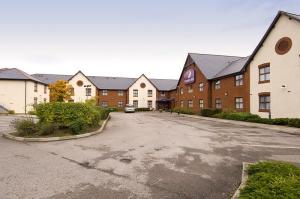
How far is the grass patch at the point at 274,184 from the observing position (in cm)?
391

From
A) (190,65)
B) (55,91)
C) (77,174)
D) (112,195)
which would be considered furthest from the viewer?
(55,91)

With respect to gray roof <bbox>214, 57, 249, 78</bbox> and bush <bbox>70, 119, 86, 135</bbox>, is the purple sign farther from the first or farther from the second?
bush <bbox>70, 119, 86, 135</bbox>

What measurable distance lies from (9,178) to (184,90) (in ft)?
131

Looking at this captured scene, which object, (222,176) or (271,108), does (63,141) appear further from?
(271,108)

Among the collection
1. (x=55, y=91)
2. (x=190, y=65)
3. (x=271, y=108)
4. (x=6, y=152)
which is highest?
(x=190, y=65)

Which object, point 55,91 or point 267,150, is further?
point 55,91

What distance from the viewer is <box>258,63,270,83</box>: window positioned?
22664 millimetres

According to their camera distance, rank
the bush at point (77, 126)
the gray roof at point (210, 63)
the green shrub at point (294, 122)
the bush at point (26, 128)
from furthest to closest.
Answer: the gray roof at point (210, 63) → the green shrub at point (294, 122) → the bush at point (77, 126) → the bush at point (26, 128)

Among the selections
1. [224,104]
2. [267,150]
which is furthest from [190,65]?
[267,150]

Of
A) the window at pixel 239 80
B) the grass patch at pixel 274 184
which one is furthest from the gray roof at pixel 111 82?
the grass patch at pixel 274 184

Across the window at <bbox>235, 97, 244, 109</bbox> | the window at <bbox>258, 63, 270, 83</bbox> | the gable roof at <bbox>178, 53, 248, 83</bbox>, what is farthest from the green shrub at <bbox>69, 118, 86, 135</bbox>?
the gable roof at <bbox>178, 53, 248, 83</bbox>

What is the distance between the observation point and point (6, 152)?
9.02 metres

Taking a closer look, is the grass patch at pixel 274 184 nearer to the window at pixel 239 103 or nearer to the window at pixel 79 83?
the window at pixel 239 103

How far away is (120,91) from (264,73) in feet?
132
